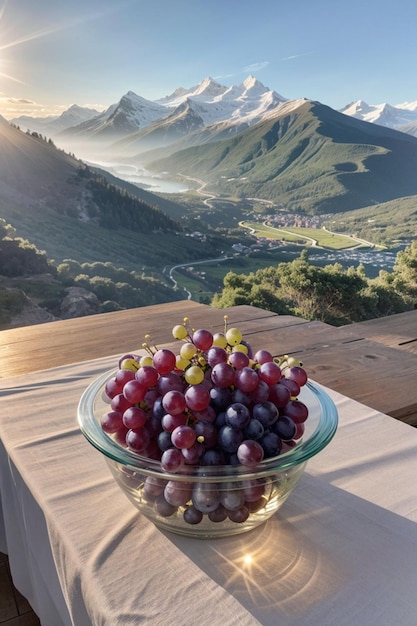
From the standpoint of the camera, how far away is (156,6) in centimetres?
461

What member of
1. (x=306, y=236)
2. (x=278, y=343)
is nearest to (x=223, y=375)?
(x=278, y=343)

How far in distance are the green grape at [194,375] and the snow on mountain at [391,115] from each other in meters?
16.9

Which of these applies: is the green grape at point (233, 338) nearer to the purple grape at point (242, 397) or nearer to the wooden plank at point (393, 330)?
the purple grape at point (242, 397)

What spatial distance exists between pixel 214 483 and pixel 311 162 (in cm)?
1756

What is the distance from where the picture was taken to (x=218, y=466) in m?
0.41

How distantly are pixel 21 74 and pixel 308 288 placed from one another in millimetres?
3940

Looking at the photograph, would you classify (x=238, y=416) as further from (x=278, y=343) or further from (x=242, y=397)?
(x=278, y=343)

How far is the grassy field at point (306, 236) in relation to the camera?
7.56 m

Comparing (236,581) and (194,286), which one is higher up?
(236,581)

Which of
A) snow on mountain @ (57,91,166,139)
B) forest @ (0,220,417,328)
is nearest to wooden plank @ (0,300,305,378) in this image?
forest @ (0,220,417,328)

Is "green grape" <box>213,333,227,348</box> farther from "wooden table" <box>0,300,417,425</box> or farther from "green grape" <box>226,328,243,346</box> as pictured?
"wooden table" <box>0,300,417,425</box>

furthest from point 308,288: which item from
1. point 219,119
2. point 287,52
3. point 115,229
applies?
point 219,119

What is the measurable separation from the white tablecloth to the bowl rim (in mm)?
88

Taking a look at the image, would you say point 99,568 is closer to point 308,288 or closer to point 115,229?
point 308,288
